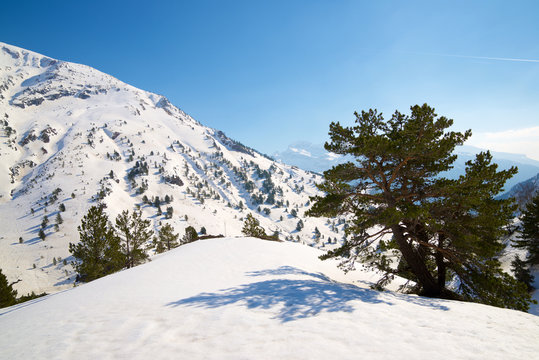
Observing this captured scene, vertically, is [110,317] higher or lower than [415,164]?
lower

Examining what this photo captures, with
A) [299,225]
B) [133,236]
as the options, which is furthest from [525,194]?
[133,236]

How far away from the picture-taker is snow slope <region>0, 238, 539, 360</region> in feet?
14.0

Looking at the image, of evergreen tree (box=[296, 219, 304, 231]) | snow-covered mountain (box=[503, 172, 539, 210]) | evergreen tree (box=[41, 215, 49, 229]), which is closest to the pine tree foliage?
snow-covered mountain (box=[503, 172, 539, 210])

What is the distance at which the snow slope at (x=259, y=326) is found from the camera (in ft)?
14.0

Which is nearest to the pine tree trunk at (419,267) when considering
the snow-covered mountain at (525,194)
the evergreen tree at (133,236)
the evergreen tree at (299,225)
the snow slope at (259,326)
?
the snow slope at (259,326)

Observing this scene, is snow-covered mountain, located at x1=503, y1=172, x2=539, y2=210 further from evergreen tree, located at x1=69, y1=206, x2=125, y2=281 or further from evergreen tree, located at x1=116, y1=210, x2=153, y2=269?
evergreen tree, located at x1=116, y1=210, x2=153, y2=269

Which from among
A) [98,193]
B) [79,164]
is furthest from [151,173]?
[98,193]

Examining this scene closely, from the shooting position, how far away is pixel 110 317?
6137 millimetres

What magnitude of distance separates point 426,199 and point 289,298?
943 centimetres

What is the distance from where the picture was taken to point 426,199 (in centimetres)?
1148

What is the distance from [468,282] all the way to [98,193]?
506 ft

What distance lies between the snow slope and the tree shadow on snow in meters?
0.03

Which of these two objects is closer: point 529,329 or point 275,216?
point 529,329

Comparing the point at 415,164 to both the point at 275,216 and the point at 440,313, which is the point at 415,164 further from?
the point at 275,216
